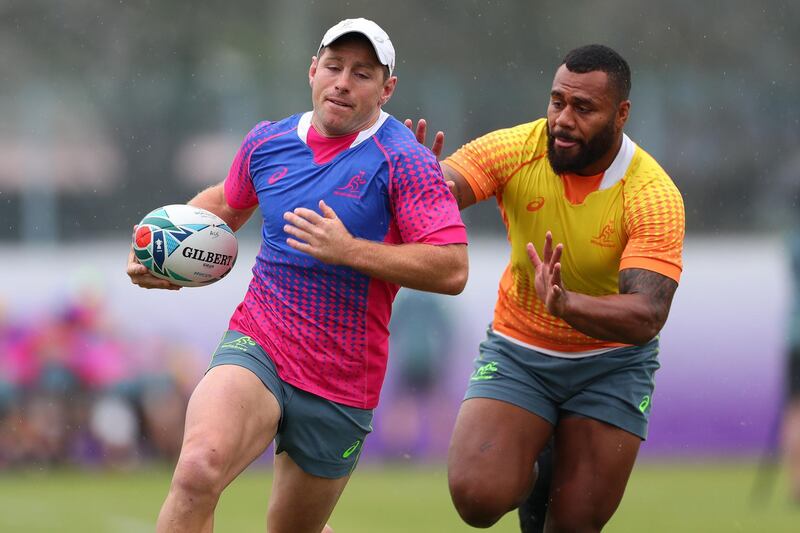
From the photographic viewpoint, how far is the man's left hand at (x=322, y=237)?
5215 mm

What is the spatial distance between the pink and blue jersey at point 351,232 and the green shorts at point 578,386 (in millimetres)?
851

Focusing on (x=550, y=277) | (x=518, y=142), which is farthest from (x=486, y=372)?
(x=518, y=142)

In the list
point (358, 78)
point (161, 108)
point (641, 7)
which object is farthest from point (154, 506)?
point (641, 7)

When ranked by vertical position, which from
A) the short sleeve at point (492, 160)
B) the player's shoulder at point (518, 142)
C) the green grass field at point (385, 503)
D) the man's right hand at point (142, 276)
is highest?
the player's shoulder at point (518, 142)

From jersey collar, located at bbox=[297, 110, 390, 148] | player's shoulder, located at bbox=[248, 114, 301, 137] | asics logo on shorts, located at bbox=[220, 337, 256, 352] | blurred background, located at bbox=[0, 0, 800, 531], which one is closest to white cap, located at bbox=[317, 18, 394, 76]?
jersey collar, located at bbox=[297, 110, 390, 148]

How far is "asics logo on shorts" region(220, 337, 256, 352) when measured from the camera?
549 centimetres

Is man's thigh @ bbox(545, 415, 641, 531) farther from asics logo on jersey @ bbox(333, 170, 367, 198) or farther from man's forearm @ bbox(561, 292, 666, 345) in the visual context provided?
asics logo on jersey @ bbox(333, 170, 367, 198)

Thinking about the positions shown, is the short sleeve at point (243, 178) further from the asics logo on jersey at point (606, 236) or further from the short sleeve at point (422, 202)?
the asics logo on jersey at point (606, 236)

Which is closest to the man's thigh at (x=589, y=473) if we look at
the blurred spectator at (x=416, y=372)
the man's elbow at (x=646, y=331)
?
the man's elbow at (x=646, y=331)

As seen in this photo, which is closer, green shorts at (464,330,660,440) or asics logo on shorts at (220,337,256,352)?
asics logo on shorts at (220,337,256,352)

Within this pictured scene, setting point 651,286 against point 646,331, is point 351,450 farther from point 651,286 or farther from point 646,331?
point 651,286

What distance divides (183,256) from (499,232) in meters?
8.15

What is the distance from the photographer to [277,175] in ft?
18.5

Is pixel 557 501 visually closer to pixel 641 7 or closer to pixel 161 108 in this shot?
pixel 161 108
